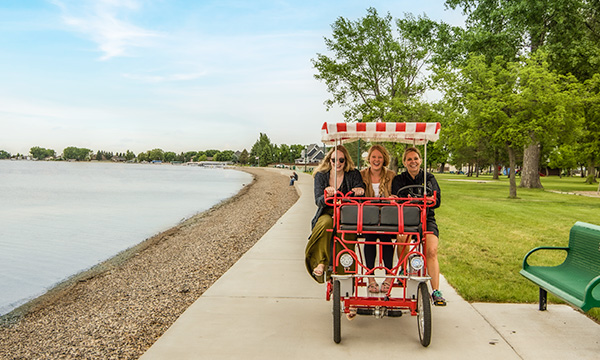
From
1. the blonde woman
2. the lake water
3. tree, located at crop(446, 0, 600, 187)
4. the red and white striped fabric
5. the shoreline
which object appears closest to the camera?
the red and white striped fabric

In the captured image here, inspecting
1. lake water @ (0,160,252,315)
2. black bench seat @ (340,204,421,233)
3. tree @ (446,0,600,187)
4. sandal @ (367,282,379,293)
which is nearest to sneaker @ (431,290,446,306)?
sandal @ (367,282,379,293)

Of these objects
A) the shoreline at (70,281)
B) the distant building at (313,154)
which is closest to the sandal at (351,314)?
the shoreline at (70,281)

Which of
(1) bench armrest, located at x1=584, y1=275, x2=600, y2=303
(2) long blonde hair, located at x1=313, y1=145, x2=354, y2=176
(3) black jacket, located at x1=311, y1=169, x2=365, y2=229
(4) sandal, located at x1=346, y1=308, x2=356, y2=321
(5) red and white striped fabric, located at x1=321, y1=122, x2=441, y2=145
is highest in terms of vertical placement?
(5) red and white striped fabric, located at x1=321, y1=122, x2=441, y2=145

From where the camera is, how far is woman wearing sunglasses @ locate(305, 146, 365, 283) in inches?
168

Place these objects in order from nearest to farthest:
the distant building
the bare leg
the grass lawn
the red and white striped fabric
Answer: the red and white striped fabric < the bare leg < the grass lawn < the distant building

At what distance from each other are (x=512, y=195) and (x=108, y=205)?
2329cm

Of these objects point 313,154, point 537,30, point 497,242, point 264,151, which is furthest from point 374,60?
point 264,151

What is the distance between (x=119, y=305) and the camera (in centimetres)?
656

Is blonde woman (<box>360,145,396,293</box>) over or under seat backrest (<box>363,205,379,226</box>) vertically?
over

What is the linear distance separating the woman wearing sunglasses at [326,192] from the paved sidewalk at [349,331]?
602 millimetres

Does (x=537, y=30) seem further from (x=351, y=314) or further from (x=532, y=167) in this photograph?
(x=351, y=314)

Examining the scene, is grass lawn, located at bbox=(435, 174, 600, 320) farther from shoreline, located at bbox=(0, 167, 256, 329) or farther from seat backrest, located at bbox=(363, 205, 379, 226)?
shoreline, located at bbox=(0, 167, 256, 329)

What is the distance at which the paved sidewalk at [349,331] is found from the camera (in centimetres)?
378

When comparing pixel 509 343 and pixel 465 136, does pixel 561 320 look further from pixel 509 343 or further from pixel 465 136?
pixel 465 136
